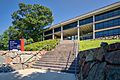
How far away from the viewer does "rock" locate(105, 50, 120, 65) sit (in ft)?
12.9

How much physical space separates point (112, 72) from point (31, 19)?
31075 millimetres

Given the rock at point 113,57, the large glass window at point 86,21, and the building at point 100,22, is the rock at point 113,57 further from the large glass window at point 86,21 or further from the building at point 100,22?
the large glass window at point 86,21

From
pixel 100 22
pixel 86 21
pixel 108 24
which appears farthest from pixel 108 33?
pixel 86 21

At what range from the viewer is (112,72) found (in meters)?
3.98

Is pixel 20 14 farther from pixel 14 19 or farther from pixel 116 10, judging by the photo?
pixel 116 10

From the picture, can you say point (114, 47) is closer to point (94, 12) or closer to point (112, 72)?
point (112, 72)

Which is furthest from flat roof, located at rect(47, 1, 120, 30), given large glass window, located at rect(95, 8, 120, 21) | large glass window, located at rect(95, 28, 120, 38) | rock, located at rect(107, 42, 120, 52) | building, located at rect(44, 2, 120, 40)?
rock, located at rect(107, 42, 120, 52)

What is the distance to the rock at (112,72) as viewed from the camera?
378cm

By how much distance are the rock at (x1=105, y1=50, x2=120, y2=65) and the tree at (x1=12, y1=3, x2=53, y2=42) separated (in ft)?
98.9

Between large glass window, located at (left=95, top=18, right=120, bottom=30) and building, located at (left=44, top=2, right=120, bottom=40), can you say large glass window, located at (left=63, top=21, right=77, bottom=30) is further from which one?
large glass window, located at (left=95, top=18, right=120, bottom=30)

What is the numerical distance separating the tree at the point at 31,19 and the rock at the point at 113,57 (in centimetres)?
3014

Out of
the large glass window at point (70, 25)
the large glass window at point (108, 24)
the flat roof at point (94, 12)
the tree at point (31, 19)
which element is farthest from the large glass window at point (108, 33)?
the tree at point (31, 19)

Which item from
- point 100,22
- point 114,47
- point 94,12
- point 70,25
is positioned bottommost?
point 114,47

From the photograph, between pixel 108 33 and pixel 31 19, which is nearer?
pixel 108 33
